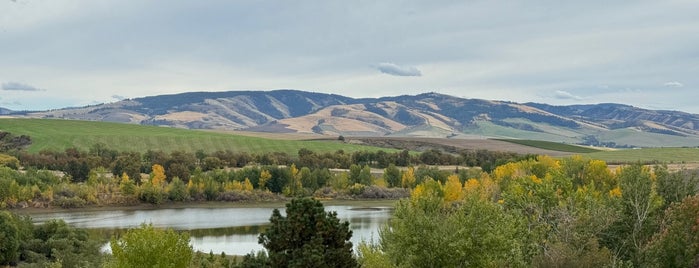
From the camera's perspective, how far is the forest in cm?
3378

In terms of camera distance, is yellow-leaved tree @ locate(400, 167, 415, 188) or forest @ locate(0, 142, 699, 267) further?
yellow-leaved tree @ locate(400, 167, 415, 188)

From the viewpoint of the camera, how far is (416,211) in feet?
118

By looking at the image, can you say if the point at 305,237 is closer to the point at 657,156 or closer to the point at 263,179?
the point at 263,179

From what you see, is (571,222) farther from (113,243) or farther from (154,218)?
(154,218)

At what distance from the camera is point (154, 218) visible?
4028 inches

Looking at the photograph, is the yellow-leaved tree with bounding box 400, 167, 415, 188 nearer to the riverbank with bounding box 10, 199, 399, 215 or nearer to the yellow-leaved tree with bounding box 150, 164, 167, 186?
the riverbank with bounding box 10, 199, 399, 215

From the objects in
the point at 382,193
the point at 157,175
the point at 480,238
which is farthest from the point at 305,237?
the point at 382,193

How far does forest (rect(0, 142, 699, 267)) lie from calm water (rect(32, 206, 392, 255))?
9894 mm

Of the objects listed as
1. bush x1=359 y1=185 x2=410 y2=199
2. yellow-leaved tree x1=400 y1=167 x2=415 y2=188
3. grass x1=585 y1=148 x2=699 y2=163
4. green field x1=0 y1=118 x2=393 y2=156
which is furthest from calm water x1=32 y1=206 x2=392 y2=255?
grass x1=585 y1=148 x2=699 y2=163

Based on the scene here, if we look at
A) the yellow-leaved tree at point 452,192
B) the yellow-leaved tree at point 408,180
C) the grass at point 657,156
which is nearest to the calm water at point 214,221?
the yellow-leaved tree at point 452,192

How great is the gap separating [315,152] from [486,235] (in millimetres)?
149463

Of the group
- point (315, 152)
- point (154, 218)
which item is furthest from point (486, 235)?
point (315, 152)

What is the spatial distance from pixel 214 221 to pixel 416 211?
222 ft

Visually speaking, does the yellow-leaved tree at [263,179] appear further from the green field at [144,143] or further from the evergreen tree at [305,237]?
the evergreen tree at [305,237]
